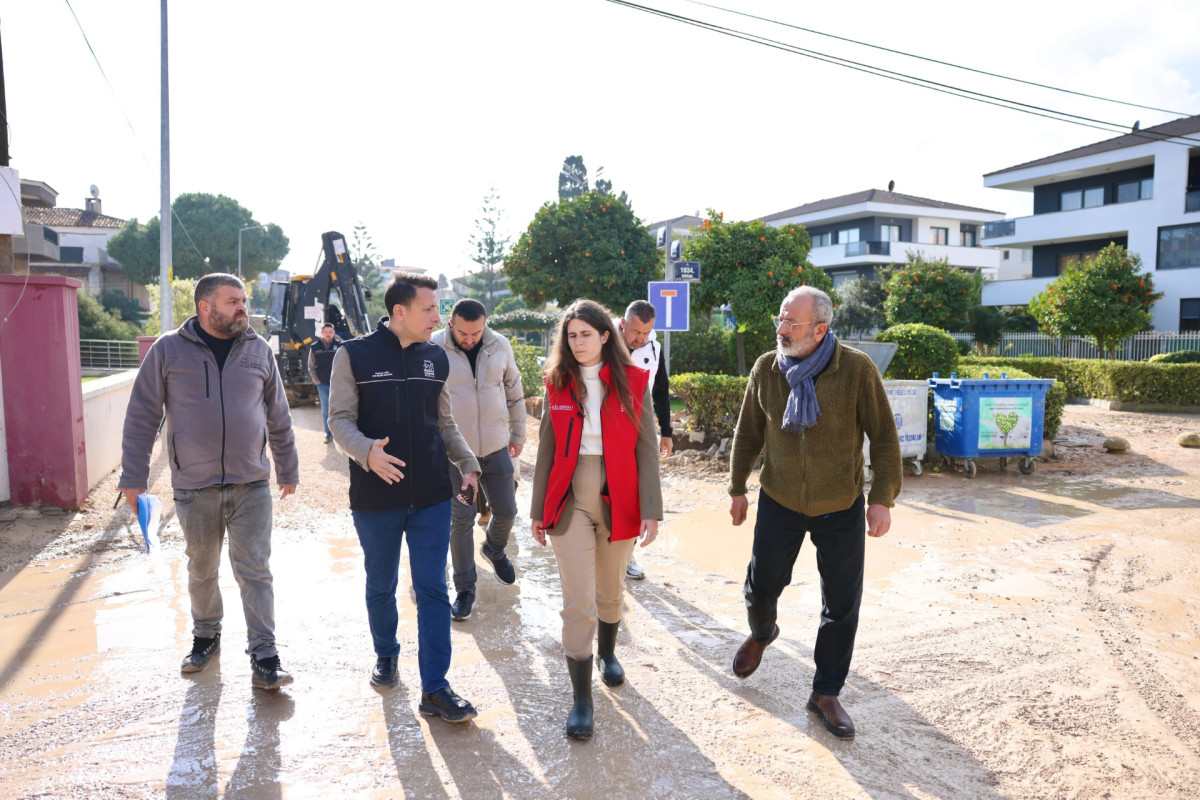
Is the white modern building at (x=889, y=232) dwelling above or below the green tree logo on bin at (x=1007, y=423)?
above

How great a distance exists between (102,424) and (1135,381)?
64.2 feet

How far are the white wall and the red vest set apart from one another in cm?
586

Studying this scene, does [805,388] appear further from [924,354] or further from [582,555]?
[924,354]

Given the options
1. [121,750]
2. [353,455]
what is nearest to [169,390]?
[353,455]

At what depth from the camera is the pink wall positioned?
704 cm

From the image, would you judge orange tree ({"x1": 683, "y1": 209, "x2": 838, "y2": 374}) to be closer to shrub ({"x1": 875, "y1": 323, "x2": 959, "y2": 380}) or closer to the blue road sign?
shrub ({"x1": 875, "y1": 323, "x2": 959, "y2": 380})

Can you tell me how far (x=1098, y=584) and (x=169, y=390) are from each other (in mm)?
6034

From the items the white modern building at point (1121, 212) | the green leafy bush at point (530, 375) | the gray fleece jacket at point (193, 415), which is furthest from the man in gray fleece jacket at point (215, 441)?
the white modern building at point (1121, 212)

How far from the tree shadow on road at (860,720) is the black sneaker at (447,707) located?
1273 millimetres

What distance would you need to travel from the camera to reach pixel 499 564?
551cm

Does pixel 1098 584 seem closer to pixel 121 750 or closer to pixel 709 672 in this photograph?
pixel 709 672

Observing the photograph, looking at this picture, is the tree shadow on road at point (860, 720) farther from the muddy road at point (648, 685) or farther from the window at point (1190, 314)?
the window at point (1190, 314)

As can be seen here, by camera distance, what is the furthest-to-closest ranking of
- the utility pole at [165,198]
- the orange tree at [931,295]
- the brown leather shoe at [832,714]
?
the orange tree at [931,295], the utility pole at [165,198], the brown leather shoe at [832,714]

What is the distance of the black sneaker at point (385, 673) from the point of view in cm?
393
